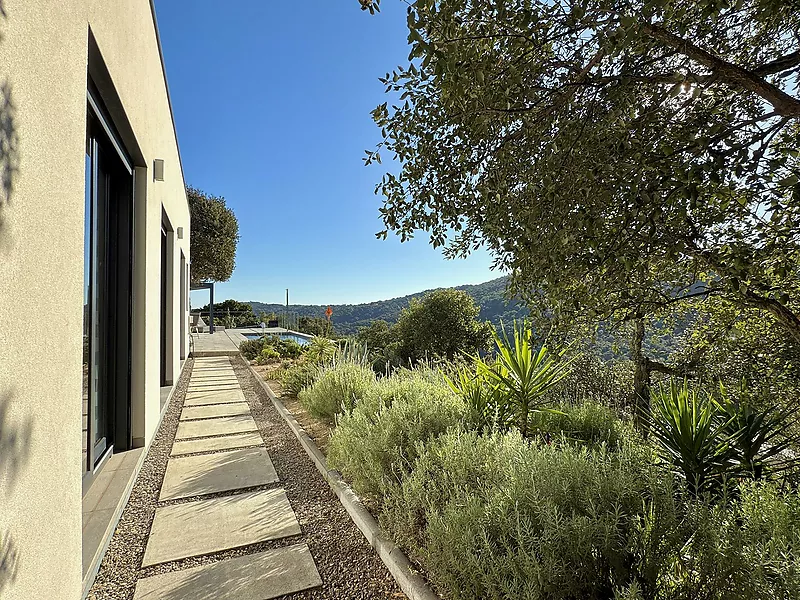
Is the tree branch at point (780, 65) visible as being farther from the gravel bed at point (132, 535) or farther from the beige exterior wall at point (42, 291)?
the gravel bed at point (132, 535)

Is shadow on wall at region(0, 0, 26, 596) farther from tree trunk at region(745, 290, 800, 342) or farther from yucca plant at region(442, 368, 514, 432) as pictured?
tree trunk at region(745, 290, 800, 342)

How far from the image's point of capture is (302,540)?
244cm

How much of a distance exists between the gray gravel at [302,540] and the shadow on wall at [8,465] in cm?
105

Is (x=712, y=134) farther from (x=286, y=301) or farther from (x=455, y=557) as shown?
(x=286, y=301)

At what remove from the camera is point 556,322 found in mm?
2232

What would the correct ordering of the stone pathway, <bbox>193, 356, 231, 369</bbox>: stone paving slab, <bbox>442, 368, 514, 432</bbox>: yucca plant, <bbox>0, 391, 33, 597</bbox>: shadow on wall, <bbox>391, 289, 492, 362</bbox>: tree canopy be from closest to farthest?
1. <bbox>0, 391, 33, 597</bbox>: shadow on wall
2. the stone pathway
3. <bbox>442, 368, 514, 432</bbox>: yucca plant
4. <bbox>193, 356, 231, 369</bbox>: stone paving slab
5. <bbox>391, 289, 492, 362</bbox>: tree canopy

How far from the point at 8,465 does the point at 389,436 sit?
2.15m

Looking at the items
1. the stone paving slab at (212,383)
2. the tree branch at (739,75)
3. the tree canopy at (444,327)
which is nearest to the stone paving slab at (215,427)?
the stone paving slab at (212,383)

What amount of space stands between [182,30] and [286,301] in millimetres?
17360

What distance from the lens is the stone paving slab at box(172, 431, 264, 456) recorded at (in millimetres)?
3926

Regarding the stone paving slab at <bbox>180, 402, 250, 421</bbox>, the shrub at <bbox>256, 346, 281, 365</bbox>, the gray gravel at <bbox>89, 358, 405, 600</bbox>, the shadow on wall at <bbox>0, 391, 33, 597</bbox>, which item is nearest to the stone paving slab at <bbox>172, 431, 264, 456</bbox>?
the gray gravel at <bbox>89, 358, 405, 600</bbox>

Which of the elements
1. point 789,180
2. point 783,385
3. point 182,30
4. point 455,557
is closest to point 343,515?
point 455,557

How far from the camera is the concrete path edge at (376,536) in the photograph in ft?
6.32

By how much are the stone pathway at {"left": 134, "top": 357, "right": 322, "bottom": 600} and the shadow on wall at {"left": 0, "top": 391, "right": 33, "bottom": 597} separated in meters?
1.03
